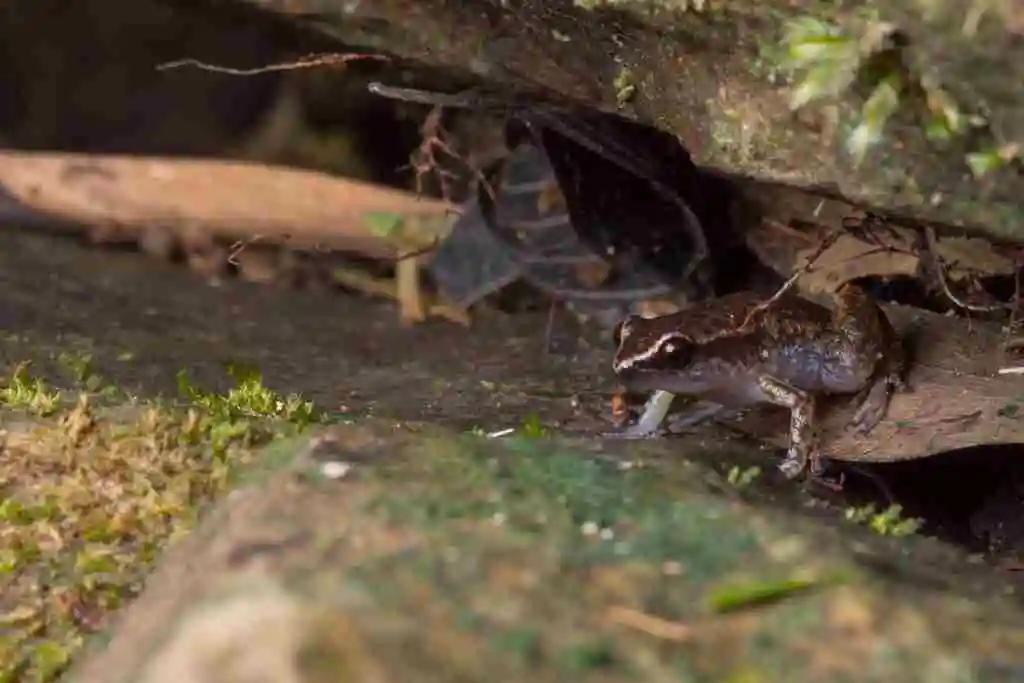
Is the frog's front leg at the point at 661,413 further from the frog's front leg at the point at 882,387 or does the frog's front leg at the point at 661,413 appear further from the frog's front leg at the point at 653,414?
the frog's front leg at the point at 882,387

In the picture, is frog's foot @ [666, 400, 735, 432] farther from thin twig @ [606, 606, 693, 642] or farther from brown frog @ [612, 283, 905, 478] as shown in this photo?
thin twig @ [606, 606, 693, 642]

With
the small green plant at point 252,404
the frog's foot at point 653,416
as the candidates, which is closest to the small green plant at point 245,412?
the small green plant at point 252,404

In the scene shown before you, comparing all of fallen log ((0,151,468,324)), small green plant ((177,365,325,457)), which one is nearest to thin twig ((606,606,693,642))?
small green plant ((177,365,325,457))

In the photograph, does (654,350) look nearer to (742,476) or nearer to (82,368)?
(742,476)

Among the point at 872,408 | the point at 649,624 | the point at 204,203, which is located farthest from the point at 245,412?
the point at 204,203

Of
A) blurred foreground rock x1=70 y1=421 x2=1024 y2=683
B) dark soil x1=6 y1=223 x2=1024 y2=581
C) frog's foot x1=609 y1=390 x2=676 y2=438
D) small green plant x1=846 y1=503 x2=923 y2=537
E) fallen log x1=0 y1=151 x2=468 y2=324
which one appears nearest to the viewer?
blurred foreground rock x1=70 y1=421 x2=1024 y2=683

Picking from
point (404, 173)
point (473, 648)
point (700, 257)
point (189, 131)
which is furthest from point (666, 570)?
point (189, 131)
